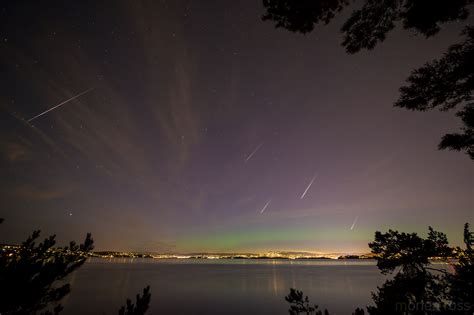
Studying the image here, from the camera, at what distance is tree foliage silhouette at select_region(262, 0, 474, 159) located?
656 centimetres

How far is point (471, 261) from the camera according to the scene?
766cm

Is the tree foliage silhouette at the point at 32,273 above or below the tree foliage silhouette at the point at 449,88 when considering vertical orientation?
below

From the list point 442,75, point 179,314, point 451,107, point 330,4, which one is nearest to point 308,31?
point 330,4

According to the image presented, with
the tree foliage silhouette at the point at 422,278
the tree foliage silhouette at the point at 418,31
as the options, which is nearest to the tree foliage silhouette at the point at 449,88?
the tree foliage silhouette at the point at 418,31

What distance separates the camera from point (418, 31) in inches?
279

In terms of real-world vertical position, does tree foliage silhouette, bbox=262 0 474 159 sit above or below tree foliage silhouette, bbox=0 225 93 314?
above

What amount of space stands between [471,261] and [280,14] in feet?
34.0

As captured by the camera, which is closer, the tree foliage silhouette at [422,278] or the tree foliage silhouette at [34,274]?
the tree foliage silhouette at [34,274]

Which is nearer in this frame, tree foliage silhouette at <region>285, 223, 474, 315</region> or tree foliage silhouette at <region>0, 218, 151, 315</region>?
tree foliage silhouette at <region>0, 218, 151, 315</region>

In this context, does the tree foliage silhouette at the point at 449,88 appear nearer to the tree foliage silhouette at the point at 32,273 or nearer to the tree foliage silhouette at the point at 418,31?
the tree foliage silhouette at the point at 418,31

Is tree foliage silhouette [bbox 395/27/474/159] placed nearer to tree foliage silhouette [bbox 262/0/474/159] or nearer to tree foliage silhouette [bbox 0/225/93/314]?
tree foliage silhouette [bbox 262/0/474/159]

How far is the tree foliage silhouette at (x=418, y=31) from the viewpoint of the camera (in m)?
6.56

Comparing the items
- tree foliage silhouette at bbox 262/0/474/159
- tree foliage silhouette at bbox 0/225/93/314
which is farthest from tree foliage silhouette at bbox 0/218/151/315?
tree foliage silhouette at bbox 262/0/474/159

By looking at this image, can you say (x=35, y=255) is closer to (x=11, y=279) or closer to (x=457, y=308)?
(x=11, y=279)
